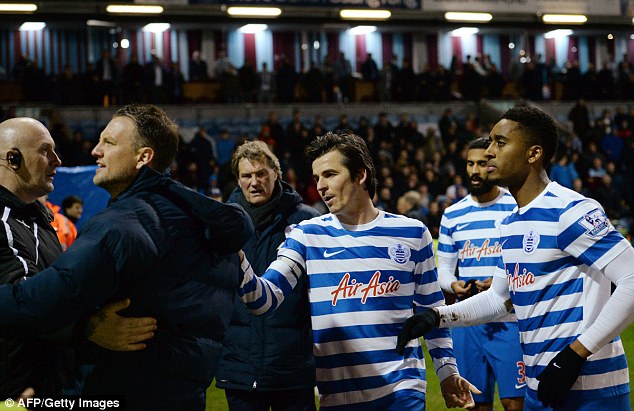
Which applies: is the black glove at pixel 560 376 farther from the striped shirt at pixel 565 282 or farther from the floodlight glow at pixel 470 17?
the floodlight glow at pixel 470 17

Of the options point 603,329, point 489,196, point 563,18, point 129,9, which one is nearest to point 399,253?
point 603,329

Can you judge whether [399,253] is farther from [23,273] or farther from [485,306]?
[23,273]

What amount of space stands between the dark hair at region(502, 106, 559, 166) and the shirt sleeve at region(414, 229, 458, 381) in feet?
2.25

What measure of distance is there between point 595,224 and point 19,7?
23.9m

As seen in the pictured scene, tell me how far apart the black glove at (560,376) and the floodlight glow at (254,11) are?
2405cm

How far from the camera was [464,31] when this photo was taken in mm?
31703

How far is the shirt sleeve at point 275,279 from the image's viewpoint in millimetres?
3803

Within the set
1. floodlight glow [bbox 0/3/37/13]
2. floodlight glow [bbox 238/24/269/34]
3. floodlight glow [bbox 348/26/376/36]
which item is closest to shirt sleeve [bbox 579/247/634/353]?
floodlight glow [bbox 0/3/37/13]

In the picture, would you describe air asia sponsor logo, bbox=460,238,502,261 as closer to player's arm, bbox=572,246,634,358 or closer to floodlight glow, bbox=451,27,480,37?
player's arm, bbox=572,246,634,358

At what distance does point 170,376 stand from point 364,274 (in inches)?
Result: 47.6

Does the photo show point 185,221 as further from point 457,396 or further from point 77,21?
point 77,21

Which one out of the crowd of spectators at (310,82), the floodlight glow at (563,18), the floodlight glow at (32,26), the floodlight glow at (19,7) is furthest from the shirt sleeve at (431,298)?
the floodlight glow at (563,18)

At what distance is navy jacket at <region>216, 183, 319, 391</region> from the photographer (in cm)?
472

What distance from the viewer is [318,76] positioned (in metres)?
24.3
